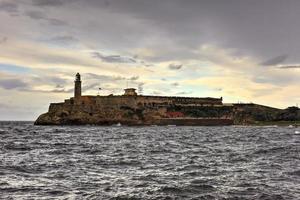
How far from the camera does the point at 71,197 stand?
17.6 metres

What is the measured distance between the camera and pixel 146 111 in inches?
6407

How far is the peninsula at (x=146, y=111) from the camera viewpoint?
515 ft

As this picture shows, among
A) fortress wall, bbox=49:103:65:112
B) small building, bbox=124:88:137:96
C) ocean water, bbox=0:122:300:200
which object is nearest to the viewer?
ocean water, bbox=0:122:300:200

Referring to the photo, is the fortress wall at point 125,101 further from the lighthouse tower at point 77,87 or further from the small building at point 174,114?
the small building at point 174,114

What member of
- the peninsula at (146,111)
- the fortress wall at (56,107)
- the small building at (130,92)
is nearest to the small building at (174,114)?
the peninsula at (146,111)

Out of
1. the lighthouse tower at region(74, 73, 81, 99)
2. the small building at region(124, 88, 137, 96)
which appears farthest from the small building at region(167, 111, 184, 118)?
the lighthouse tower at region(74, 73, 81, 99)

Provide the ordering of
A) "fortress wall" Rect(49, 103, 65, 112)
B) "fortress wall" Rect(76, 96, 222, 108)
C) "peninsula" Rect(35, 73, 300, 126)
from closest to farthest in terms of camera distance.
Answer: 1. "peninsula" Rect(35, 73, 300, 126)
2. "fortress wall" Rect(49, 103, 65, 112)
3. "fortress wall" Rect(76, 96, 222, 108)

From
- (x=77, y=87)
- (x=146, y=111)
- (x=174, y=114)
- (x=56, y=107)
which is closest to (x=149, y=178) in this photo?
(x=77, y=87)

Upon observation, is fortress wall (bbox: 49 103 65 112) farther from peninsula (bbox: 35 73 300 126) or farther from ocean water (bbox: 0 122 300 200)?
ocean water (bbox: 0 122 300 200)

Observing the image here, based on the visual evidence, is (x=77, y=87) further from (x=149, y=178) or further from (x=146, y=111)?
(x=149, y=178)

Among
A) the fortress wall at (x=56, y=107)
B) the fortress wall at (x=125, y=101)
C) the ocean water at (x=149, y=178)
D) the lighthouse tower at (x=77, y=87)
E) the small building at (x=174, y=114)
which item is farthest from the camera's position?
the small building at (x=174, y=114)

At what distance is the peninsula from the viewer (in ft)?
515

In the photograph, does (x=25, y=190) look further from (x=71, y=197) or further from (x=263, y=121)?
(x=263, y=121)

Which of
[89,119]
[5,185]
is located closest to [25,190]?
[5,185]
